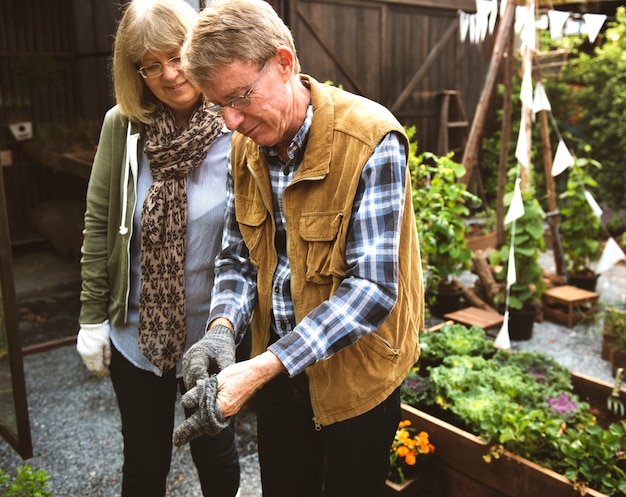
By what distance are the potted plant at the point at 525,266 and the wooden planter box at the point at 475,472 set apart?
2370mm

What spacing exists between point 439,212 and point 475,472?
7.67 feet

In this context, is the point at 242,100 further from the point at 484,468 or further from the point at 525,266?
the point at 525,266

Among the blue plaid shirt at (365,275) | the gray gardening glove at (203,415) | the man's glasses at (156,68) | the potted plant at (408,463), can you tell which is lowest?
the potted plant at (408,463)

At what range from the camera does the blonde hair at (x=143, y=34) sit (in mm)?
1789

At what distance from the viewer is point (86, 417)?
3.65m

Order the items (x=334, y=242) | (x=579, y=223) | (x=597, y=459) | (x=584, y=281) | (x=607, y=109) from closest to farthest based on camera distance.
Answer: (x=334, y=242) → (x=597, y=459) → (x=579, y=223) → (x=584, y=281) → (x=607, y=109)

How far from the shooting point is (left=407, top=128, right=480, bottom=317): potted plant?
435 centimetres

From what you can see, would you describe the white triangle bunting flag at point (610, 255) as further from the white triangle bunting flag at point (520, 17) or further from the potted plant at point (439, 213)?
the white triangle bunting flag at point (520, 17)

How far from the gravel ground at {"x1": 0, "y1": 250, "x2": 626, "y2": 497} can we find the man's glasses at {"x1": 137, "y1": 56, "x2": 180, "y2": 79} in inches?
77.4

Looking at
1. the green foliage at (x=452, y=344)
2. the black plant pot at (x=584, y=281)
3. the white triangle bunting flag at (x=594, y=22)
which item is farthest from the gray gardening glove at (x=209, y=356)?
the black plant pot at (x=584, y=281)

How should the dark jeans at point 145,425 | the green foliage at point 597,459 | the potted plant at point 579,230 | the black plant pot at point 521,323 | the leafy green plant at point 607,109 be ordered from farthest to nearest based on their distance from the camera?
the leafy green plant at point 607,109
the potted plant at point 579,230
the black plant pot at point 521,323
the green foliage at point 597,459
the dark jeans at point 145,425

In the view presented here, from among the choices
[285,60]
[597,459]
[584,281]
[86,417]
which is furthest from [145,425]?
[584,281]

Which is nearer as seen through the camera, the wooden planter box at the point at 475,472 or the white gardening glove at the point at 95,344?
the white gardening glove at the point at 95,344

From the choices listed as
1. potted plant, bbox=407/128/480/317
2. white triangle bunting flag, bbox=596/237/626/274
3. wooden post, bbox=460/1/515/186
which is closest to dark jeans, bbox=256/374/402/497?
potted plant, bbox=407/128/480/317
